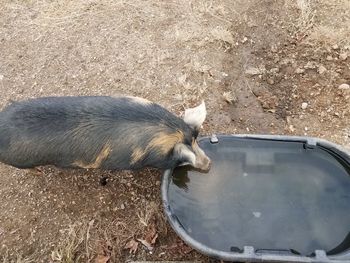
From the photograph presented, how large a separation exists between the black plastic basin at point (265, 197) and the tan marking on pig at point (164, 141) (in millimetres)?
246

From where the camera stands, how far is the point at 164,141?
412cm

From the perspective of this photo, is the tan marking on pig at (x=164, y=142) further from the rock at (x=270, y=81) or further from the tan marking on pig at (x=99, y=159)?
the rock at (x=270, y=81)

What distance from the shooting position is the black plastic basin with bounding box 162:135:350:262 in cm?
408

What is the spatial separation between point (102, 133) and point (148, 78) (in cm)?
150

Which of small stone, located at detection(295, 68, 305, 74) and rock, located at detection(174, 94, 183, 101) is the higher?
small stone, located at detection(295, 68, 305, 74)

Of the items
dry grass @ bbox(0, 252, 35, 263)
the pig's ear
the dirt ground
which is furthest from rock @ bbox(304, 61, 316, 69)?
dry grass @ bbox(0, 252, 35, 263)

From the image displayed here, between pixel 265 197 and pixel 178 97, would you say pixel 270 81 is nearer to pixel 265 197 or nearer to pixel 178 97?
pixel 178 97

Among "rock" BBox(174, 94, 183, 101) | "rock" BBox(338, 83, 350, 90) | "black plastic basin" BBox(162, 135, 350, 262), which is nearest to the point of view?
"black plastic basin" BBox(162, 135, 350, 262)

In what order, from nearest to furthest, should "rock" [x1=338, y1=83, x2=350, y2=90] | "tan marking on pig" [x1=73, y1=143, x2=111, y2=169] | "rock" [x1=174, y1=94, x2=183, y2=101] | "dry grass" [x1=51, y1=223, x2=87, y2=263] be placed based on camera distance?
"tan marking on pig" [x1=73, y1=143, x2=111, y2=169] < "dry grass" [x1=51, y1=223, x2=87, y2=263] < "rock" [x1=338, y1=83, x2=350, y2=90] < "rock" [x1=174, y1=94, x2=183, y2=101]

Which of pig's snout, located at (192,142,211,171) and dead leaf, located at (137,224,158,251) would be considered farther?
dead leaf, located at (137,224,158,251)

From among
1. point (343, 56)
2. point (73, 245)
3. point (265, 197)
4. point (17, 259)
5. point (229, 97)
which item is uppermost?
point (343, 56)

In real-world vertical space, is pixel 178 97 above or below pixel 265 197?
above

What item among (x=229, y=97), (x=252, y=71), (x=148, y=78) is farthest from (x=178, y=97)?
(x=252, y=71)

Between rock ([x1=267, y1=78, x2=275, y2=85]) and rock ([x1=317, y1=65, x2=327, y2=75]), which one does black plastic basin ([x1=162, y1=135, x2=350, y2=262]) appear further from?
rock ([x1=317, y1=65, x2=327, y2=75])
